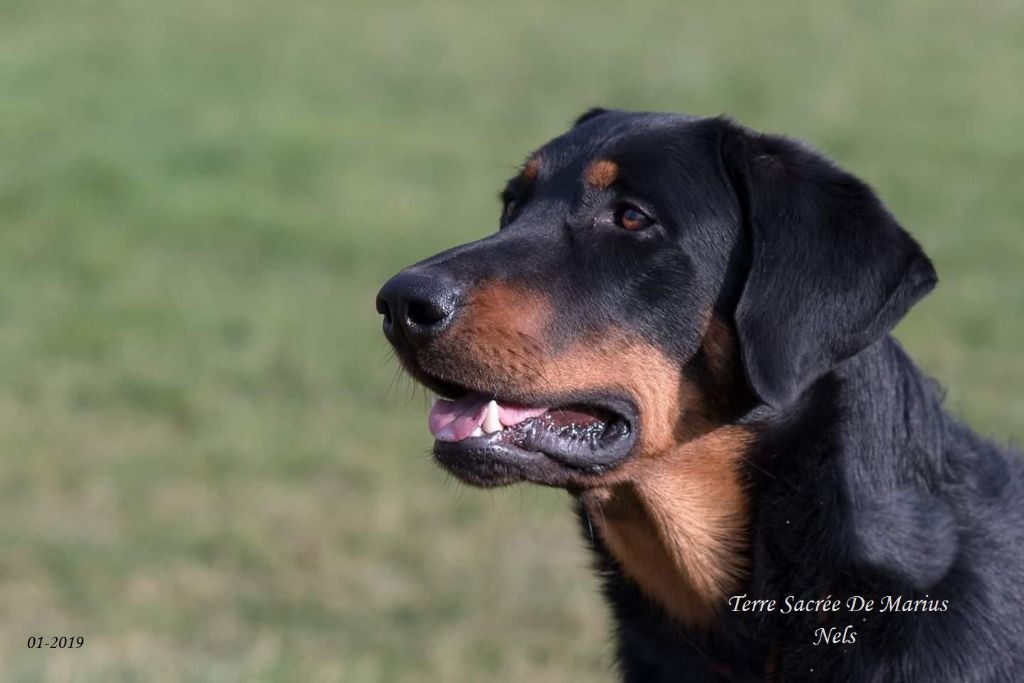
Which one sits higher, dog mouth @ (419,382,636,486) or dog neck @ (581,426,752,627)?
dog mouth @ (419,382,636,486)

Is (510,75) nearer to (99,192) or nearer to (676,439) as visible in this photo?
(99,192)

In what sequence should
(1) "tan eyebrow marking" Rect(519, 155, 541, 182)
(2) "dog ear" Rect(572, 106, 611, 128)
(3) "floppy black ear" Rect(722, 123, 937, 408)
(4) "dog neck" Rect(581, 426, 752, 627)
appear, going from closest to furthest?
(3) "floppy black ear" Rect(722, 123, 937, 408)
(4) "dog neck" Rect(581, 426, 752, 627)
(1) "tan eyebrow marking" Rect(519, 155, 541, 182)
(2) "dog ear" Rect(572, 106, 611, 128)

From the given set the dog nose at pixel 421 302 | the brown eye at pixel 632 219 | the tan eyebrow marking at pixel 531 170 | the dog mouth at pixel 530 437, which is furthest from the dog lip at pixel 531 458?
the tan eyebrow marking at pixel 531 170

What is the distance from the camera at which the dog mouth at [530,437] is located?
3.72 m

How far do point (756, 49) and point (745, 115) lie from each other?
255 centimetres

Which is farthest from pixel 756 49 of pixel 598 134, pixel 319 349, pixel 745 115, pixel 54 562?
pixel 598 134

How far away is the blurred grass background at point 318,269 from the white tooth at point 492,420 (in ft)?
2.70

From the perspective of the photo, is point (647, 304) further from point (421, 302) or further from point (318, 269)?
point (318, 269)

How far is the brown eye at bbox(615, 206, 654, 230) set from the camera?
13.2 ft

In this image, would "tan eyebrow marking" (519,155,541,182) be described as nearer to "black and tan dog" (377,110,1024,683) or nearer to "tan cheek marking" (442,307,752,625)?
"black and tan dog" (377,110,1024,683)

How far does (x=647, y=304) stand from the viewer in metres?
3.92

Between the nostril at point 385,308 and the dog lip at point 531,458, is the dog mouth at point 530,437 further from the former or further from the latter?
the nostril at point 385,308

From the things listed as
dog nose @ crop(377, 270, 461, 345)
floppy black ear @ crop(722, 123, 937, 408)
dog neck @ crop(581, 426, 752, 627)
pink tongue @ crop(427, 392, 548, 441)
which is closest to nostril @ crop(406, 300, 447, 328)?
dog nose @ crop(377, 270, 461, 345)

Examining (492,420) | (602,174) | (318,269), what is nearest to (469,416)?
(492,420)
